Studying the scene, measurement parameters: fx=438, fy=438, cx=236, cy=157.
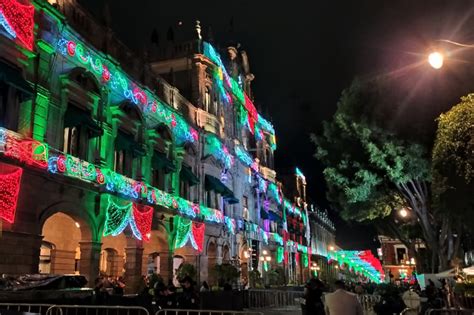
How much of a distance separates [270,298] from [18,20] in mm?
17143

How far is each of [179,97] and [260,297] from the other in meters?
12.2

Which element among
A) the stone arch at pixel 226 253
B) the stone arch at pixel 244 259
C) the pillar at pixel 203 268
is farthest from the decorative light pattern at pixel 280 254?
the pillar at pixel 203 268

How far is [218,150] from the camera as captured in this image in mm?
29359

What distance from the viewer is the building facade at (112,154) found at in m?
14.2

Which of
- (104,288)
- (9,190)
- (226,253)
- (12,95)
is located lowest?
(104,288)

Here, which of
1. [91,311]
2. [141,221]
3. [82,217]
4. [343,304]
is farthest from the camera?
[141,221]

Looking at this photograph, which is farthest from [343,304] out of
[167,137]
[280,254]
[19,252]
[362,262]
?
[362,262]

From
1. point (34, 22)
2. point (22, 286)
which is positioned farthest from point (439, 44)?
point (34, 22)

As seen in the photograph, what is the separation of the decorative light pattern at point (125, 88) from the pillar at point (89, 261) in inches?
272

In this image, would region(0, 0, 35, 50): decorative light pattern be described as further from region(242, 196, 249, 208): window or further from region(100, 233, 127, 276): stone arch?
region(242, 196, 249, 208): window

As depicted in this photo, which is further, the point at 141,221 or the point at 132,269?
the point at 132,269

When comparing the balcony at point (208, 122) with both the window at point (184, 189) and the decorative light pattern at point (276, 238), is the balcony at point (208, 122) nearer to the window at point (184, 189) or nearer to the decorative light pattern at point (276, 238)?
the window at point (184, 189)

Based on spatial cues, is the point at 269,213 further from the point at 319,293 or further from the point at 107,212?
the point at 319,293

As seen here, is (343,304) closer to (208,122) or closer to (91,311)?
(91,311)
